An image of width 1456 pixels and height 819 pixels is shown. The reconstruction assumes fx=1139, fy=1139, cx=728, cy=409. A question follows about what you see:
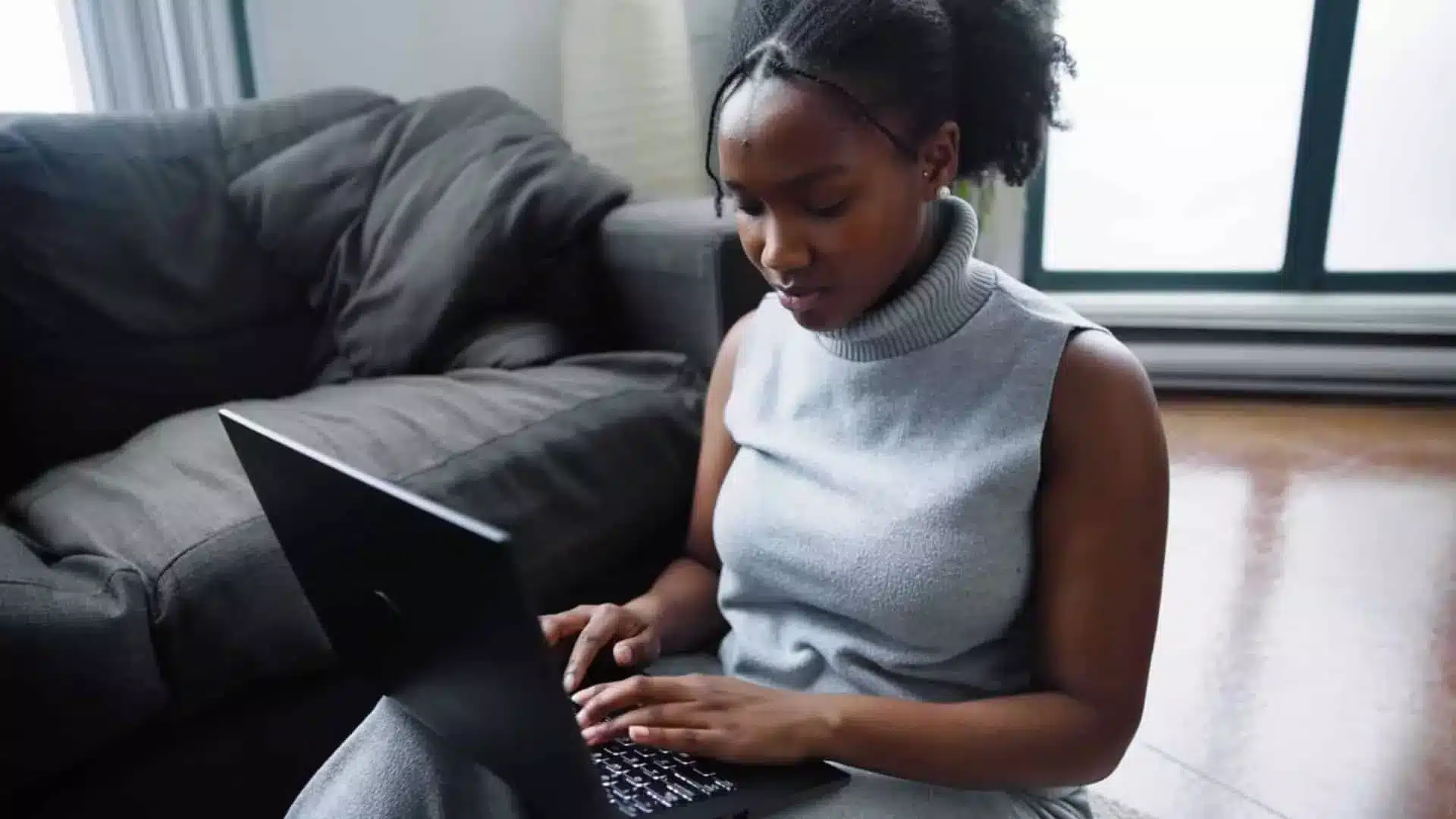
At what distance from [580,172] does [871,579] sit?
0.96 metres

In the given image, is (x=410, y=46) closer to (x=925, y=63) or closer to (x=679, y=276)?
(x=679, y=276)

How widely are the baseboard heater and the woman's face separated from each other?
2385 mm

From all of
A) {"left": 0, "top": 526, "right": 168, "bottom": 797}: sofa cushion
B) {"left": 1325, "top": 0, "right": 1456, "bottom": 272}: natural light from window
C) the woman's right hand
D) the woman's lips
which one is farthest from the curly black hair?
{"left": 1325, "top": 0, "right": 1456, "bottom": 272}: natural light from window

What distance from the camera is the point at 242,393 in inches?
61.9

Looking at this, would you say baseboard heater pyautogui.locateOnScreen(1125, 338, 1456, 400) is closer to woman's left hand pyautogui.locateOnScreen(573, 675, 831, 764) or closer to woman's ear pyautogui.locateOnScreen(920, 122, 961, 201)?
woman's ear pyautogui.locateOnScreen(920, 122, 961, 201)

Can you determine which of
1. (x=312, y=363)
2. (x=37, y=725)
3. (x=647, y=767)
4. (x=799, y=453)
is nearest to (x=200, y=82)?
(x=312, y=363)

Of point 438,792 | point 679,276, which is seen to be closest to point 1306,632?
point 679,276

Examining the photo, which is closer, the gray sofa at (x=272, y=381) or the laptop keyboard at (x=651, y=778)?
the laptop keyboard at (x=651, y=778)

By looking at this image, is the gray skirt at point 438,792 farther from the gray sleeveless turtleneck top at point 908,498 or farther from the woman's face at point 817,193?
the woman's face at point 817,193

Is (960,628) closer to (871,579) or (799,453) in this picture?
(871,579)

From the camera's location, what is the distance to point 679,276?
4.73 feet

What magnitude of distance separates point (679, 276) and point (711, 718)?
81cm

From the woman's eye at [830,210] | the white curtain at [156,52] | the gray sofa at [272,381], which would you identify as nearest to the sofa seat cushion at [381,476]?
the gray sofa at [272,381]

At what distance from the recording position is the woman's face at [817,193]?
75 centimetres
